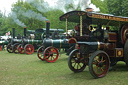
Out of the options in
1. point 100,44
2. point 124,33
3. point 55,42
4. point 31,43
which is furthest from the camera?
point 31,43

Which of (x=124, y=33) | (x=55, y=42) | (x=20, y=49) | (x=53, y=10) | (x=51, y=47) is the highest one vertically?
(x=53, y=10)

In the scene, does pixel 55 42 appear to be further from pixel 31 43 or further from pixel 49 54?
pixel 31 43

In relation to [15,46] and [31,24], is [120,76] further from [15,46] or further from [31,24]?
[31,24]

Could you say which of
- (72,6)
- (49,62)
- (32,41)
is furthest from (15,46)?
(72,6)

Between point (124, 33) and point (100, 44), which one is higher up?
point (124, 33)

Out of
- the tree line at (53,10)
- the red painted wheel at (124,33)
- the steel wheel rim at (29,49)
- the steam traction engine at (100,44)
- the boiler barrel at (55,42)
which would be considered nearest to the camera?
the steam traction engine at (100,44)

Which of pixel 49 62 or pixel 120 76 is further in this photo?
pixel 49 62

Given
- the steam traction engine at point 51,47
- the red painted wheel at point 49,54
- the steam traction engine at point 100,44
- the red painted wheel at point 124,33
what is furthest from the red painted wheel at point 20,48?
the red painted wheel at point 124,33

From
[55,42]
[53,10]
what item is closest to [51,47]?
[55,42]

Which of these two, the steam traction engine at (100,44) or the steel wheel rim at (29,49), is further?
the steel wheel rim at (29,49)

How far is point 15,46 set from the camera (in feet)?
42.6

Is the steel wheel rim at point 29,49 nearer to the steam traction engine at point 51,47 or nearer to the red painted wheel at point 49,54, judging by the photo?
→ the steam traction engine at point 51,47

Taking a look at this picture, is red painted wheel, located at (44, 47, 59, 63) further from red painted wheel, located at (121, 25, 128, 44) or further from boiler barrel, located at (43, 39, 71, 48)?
red painted wheel, located at (121, 25, 128, 44)

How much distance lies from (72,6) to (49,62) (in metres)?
10.2
